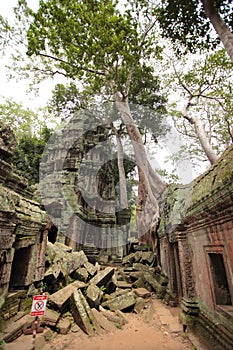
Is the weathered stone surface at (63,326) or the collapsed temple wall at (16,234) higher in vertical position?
the collapsed temple wall at (16,234)

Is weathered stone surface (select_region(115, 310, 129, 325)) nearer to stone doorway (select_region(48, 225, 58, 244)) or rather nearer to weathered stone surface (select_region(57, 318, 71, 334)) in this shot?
weathered stone surface (select_region(57, 318, 71, 334))

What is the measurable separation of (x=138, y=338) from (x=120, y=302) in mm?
1564

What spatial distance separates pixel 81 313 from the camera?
15.8ft

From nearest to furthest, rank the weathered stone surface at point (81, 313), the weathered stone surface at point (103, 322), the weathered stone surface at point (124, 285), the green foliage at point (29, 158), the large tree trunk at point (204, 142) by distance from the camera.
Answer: the weathered stone surface at point (81, 313) < the weathered stone surface at point (103, 322) < the weathered stone surface at point (124, 285) < the large tree trunk at point (204, 142) < the green foliage at point (29, 158)

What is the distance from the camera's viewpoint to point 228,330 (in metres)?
3.23

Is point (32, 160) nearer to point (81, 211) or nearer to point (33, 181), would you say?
point (33, 181)

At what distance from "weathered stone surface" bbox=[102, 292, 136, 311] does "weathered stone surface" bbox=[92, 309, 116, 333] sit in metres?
0.73

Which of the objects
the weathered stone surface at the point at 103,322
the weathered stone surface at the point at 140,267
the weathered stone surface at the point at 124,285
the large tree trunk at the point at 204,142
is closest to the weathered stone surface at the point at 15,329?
the weathered stone surface at the point at 103,322

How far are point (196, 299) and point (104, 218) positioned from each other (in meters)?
11.1

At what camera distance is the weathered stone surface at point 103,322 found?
16.0ft

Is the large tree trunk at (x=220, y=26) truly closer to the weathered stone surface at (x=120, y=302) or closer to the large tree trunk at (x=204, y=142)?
the large tree trunk at (x=204, y=142)

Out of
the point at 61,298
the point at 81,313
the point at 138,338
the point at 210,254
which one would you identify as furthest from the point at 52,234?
the point at 210,254

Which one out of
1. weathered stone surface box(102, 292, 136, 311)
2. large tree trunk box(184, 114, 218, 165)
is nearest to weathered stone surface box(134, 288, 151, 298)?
weathered stone surface box(102, 292, 136, 311)

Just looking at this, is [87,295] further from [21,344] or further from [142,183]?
[142,183]
